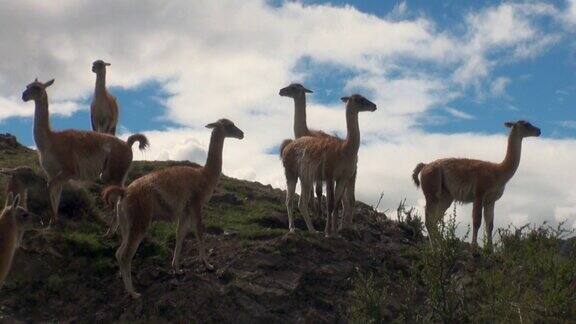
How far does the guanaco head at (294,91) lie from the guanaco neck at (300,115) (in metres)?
0.07

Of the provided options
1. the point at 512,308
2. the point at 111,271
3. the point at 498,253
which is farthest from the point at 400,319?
the point at 111,271

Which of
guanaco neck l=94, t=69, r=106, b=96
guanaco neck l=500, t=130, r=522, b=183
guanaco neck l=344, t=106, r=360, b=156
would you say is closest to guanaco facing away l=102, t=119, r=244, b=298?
guanaco neck l=344, t=106, r=360, b=156

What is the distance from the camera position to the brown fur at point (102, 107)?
67.2ft

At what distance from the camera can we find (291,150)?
16.2 m

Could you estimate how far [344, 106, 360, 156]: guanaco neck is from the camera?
15.5 m

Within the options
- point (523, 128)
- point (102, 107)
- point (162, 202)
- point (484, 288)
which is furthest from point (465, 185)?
point (102, 107)

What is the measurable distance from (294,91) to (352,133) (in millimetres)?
4477

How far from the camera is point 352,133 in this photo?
15.7 metres

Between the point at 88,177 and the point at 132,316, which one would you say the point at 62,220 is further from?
the point at 132,316

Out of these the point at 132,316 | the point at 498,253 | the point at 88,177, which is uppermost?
the point at 88,177

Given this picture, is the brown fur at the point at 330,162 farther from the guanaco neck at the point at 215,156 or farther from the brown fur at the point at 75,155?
the brown fur at the point at 75,155

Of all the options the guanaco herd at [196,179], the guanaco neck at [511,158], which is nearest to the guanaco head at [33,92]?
the guanaco herd at [196,179]

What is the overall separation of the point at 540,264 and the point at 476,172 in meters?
4.17

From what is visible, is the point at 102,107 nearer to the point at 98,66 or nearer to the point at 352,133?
the point at 98,66
